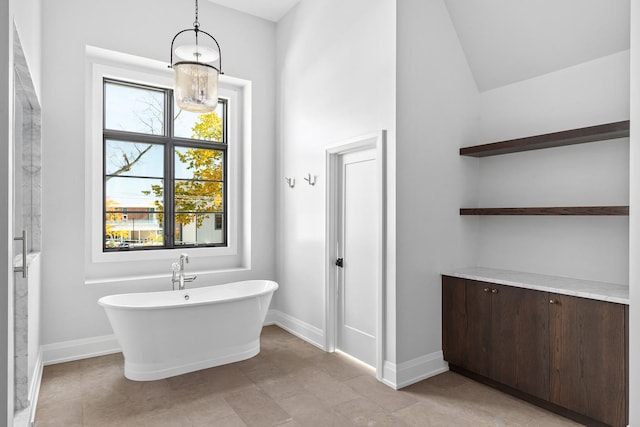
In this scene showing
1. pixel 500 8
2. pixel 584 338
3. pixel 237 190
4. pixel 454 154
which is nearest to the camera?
pixel 584 338

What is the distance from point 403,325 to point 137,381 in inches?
82.2

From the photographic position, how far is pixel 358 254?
11.4 ft

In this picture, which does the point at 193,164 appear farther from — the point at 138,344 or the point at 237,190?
the point at 138,344

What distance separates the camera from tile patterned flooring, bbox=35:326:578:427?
251cm

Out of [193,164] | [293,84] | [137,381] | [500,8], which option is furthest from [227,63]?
[137,381]

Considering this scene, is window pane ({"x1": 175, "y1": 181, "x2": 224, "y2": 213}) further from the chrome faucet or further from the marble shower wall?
the marble shower wall

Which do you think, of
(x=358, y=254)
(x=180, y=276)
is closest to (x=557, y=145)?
(x=358, y=254)

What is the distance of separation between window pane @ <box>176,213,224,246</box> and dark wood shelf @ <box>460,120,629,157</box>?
277cm

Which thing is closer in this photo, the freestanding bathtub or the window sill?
the freestanding bathtub

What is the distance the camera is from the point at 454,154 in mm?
3354

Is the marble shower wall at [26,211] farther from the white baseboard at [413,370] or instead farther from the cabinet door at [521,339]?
the cabinet door at [521,339]

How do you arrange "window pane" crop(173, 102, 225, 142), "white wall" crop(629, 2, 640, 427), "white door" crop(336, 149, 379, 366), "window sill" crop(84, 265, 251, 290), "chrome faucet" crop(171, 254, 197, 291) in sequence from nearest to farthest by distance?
"white wall" crop(629, 2, 640, 427) → "white door" crop(336, 149, 379, 366) → "window sill" crop(84, 265, 251, 290) → "chrome faucet" crop(171, 254, 197, 291) → "window pane" crop(173, 102, 225, 142)

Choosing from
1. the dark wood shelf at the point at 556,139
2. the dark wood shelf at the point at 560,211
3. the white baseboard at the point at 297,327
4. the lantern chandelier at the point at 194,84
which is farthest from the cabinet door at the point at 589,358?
the lantern chandelier at the point at 194,84

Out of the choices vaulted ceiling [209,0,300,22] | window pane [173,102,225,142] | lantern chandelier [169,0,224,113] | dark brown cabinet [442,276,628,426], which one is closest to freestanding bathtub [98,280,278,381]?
lantern chandelier [169,0,224,113]
